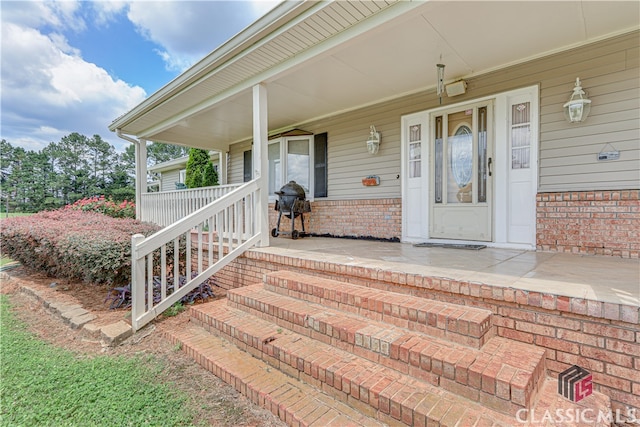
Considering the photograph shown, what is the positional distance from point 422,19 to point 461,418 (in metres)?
3.25

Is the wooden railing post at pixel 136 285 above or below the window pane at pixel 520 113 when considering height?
below

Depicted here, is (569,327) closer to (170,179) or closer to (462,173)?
(462,173)

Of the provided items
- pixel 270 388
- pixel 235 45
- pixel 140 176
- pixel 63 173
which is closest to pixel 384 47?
pixel 235 45

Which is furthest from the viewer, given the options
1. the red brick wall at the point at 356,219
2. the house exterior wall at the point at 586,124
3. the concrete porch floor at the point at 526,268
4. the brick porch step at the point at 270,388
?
the red brick wall at the point at 356,219

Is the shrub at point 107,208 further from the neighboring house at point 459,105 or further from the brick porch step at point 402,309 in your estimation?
the brick porch step at point 402,309

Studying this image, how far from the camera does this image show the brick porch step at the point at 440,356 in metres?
1.42

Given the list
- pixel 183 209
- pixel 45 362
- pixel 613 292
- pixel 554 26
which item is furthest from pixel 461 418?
pixel 183 209

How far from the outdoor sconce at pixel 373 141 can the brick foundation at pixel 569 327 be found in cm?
330

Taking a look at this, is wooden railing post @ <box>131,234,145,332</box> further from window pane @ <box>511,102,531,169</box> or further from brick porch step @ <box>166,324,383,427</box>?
window pane @ <box>511,102,531,169</box>

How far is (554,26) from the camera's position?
3.00 m

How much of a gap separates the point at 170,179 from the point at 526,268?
15835 millimetres

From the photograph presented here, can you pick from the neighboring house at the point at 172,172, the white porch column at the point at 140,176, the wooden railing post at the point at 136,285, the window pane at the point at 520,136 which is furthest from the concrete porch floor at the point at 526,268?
the neighboring house at the point at 172,172

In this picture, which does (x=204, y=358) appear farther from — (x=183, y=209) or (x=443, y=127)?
(x=443, y=127)

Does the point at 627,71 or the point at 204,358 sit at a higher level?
the point at 627,71
